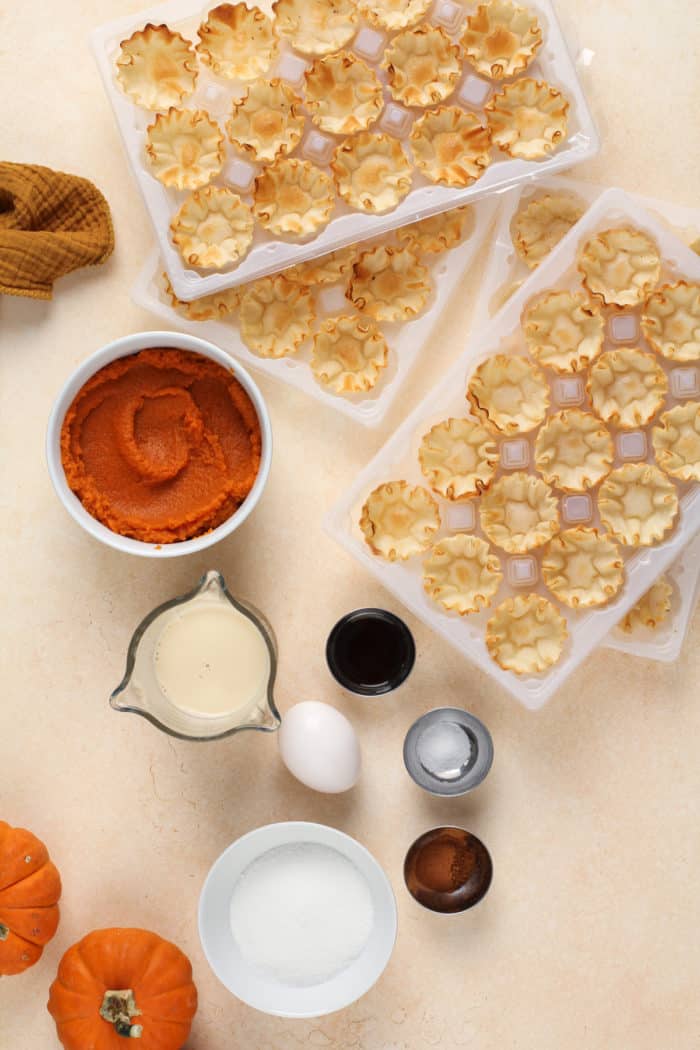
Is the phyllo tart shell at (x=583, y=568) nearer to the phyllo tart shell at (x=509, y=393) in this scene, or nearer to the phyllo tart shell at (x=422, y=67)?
the phyllo tart shell at (x=509, y=393)

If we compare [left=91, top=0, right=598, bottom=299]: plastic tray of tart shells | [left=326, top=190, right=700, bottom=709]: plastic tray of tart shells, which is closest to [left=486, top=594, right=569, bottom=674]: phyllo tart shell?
[left=326, top=190, right=700, bottom=709]: plastic tray of tart shells

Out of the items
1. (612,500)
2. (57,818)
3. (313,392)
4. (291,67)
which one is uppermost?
(291,67)

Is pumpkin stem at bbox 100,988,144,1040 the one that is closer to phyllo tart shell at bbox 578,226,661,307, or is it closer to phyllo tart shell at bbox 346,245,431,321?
phyllo tart shell at bbox 346,245,431,321

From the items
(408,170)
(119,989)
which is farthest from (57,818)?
(408,170)

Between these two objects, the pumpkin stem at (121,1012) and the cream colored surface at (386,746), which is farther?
the cream colored surface at (386,746)

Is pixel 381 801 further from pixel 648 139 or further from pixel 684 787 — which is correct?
pixel 648 139

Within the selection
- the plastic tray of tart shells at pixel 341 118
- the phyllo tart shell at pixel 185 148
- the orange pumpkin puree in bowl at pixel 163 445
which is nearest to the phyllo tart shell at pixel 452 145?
the plastic tray of tart shells at pixel 341 118
